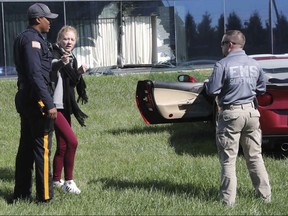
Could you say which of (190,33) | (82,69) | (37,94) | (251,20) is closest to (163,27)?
(190,33)

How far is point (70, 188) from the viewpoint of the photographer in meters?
6.06

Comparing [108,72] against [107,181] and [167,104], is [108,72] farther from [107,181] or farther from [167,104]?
[107,181]

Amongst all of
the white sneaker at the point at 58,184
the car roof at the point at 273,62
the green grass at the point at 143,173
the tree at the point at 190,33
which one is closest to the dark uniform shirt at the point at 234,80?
the green grass at the point at 143,173

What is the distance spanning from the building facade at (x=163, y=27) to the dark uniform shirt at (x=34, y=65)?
41.6 ft

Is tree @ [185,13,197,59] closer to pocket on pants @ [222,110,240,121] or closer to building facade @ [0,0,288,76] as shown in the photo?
building facade @ [0,0,288,76]

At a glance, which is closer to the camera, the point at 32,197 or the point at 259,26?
the point at 32,197

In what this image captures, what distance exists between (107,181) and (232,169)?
171 centimetres

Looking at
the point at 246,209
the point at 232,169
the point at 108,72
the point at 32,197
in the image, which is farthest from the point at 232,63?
the point at 108,72

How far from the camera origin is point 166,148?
27.8 ft

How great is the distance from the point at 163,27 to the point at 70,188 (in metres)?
14.2

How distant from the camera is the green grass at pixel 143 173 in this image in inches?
213

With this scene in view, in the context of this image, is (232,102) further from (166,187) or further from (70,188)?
(70,188)

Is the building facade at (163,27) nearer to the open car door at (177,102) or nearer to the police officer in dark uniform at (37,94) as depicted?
the open car door at (177,102)

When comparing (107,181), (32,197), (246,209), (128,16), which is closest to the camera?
(246,209)
